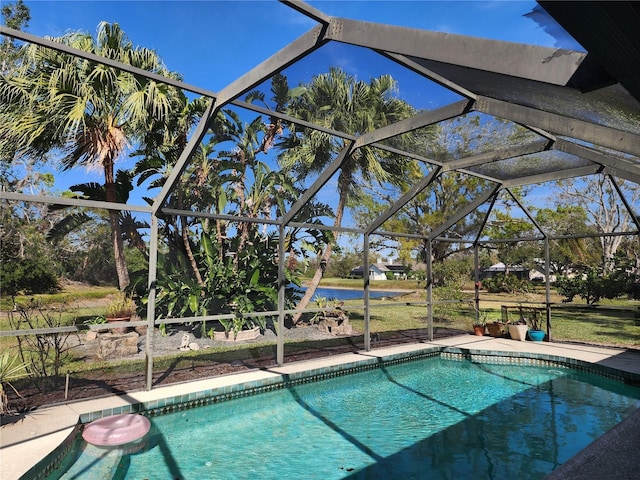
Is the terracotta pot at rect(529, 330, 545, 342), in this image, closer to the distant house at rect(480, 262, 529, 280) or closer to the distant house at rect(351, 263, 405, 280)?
the distant house at rect(351, 263, 405, 280)

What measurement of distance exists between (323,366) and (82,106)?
6141mm

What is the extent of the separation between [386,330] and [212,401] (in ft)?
22.7

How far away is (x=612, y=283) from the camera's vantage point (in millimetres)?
13703

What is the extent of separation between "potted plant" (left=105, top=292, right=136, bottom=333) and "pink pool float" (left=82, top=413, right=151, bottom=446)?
3556 mm

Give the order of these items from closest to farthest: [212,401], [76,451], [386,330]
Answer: [76,451] < [212,401] < [386,330]

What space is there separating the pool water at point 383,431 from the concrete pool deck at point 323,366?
308 mm

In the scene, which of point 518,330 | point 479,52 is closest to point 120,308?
point 479,52

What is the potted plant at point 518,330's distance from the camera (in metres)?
9.57

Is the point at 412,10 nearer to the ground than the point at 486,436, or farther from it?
farther from it

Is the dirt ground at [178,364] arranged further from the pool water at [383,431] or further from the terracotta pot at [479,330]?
the pool water at [383,431]

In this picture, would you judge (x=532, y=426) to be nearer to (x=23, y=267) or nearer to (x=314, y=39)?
(x=314, y=39)

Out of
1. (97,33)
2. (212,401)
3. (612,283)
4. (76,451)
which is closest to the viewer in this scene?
(76,451)

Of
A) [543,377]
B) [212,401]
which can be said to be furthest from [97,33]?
[543,377]

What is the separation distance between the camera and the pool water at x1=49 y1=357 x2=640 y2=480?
145 inches
